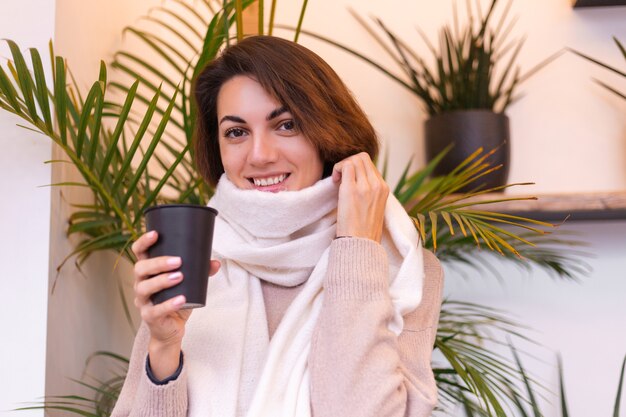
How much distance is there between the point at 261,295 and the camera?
110 centimetres

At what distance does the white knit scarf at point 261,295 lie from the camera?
3.16ft

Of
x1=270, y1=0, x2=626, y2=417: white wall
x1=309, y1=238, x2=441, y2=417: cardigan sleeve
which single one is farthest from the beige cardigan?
x1=270, y1=0, x2=626, y2=417: white wall

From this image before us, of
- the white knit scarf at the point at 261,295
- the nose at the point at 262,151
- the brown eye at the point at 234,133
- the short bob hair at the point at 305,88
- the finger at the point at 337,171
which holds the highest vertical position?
the short bob hair at the point at 305,88

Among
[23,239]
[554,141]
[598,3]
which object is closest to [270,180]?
[23,239]

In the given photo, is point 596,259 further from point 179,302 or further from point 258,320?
point 179,302

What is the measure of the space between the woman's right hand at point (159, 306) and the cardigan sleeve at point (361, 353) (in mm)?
179

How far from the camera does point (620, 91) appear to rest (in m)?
1.82

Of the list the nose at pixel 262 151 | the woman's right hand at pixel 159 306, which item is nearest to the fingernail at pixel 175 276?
the woman's right hand at pixel 159 306

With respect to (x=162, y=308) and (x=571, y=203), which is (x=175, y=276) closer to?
(x=162, y=308)

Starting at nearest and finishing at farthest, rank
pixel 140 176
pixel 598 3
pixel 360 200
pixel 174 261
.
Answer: pixel 174 261, pixel 360 200, pixel 140 176, pixel 598 3

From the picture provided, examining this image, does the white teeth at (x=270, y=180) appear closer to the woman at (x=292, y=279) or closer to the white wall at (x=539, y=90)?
the woman at (x=292, y=279)

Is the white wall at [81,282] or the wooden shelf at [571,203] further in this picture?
the wooden shelf at [571,203]

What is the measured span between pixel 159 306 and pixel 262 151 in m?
0.33

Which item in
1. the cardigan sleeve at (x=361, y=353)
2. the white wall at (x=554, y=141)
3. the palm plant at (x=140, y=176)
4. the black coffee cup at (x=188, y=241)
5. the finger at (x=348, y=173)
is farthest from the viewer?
the white wall at (x=554, y=141)
